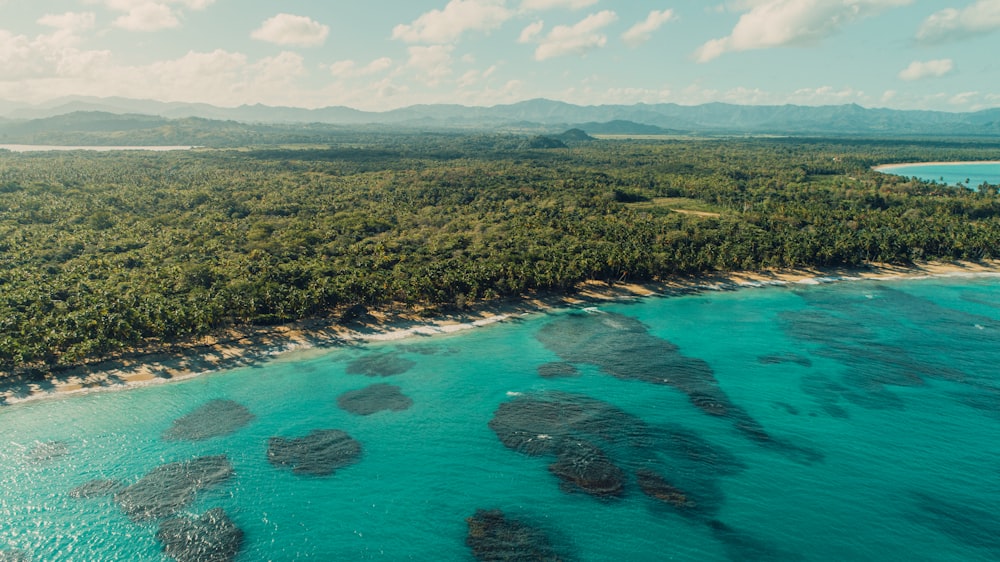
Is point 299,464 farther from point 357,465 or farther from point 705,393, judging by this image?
point 705,393

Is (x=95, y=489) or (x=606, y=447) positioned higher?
(x=606, y=447)

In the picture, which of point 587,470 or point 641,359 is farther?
point 641,359

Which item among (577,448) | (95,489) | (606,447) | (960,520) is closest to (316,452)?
(95,489)

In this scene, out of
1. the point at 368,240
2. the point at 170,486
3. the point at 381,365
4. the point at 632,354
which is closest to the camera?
the point at 170,486

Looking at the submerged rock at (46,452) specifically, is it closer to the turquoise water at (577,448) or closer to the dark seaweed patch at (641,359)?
the turquoise water at (577,448)

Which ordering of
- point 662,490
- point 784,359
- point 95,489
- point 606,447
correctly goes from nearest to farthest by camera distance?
point 95,489
point 662,490
point 606,447
point 784,359

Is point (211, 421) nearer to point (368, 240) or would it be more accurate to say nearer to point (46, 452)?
point (46, 452)
